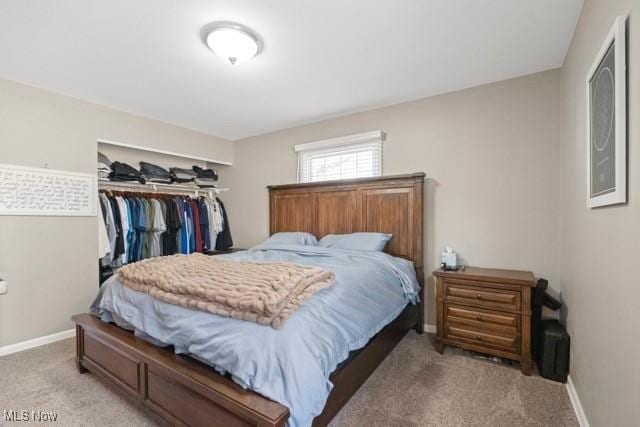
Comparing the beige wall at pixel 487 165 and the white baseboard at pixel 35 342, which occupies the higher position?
the beige wall at pixel 487 165

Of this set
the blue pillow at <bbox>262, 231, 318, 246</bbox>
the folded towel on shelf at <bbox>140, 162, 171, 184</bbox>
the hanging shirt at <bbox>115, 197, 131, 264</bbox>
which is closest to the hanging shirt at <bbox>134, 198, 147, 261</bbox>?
the hanging shirt at <bbox>115, 197, 131, 264</bbox>

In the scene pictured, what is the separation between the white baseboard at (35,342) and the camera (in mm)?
2613

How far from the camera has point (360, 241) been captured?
308 cm

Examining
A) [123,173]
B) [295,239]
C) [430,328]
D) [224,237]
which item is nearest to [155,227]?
[123,173]

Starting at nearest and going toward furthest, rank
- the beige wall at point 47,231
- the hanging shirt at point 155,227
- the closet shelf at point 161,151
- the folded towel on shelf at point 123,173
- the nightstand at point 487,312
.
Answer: the nightstand at point 487,312 < the beige wall at point 47,231 < the closet shelf at point 161,151 < the folded towel on shelf at point 123,173 < the hanging shirt at point 155,227

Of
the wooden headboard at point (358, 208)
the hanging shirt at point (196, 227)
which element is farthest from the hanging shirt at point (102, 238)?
the wooden headboard at point (358, 208)

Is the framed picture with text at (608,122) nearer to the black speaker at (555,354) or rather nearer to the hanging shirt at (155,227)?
the black speaker at (555,354)

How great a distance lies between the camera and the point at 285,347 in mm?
1283

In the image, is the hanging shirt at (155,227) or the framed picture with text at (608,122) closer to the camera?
the framed picture with text at (608,122)

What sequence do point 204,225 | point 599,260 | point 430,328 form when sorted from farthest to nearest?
point 204,225 < point 430,328 < point 599,260

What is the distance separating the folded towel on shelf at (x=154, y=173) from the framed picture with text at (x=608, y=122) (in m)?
4.25

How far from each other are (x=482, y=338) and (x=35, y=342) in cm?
396

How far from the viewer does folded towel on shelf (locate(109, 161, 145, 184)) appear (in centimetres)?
347

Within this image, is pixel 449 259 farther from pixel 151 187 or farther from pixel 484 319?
pixel 151 187
